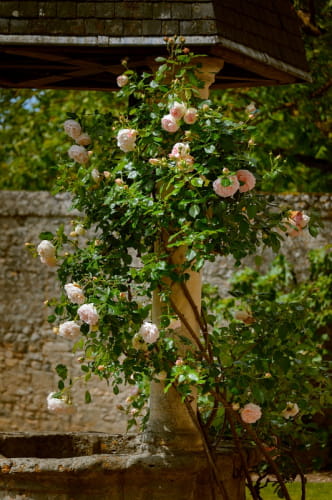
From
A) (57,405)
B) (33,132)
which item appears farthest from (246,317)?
(33,132)

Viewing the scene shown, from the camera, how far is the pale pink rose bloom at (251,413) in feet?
14.1

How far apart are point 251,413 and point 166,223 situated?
1066 mm

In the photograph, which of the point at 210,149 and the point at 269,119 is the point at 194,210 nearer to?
the point at 210,149

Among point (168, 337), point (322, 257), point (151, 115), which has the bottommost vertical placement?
point (168, 337)

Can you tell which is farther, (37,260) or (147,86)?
(37,260)

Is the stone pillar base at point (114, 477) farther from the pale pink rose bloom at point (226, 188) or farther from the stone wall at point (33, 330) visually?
the stone wall at point (33, 330)

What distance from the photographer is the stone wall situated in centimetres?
778

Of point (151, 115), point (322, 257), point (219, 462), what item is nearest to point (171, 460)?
point (219, 462)

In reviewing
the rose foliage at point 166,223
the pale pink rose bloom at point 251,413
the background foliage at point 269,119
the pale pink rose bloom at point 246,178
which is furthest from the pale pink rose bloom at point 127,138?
the background foliage at point 269,119

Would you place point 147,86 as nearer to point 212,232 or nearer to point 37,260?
point 212,232

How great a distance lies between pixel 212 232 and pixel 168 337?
0.62 metres

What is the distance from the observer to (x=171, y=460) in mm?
3977

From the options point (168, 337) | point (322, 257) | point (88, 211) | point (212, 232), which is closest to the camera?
point (212, 232)

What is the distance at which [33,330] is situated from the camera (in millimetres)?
7965
